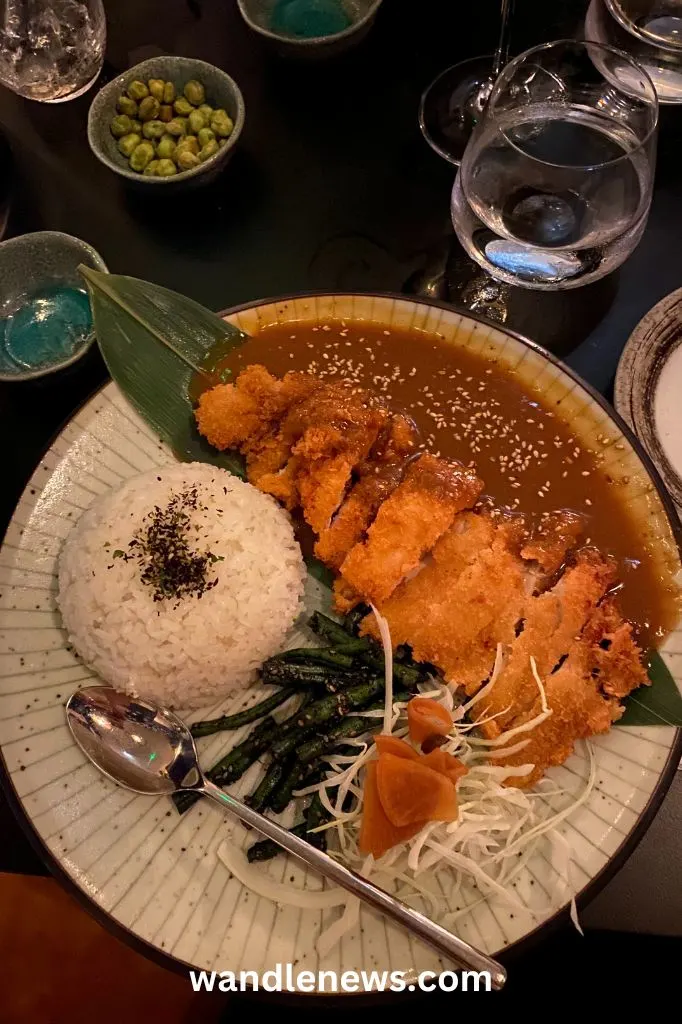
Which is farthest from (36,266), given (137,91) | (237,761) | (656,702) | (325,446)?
(656,702)

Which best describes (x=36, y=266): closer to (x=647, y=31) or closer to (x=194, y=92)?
(x=194, y=92)

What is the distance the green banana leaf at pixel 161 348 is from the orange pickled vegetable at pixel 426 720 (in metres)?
0.57

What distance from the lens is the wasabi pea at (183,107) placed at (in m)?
2.82

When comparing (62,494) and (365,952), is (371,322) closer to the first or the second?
(62,494)

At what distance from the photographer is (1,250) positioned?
258cm

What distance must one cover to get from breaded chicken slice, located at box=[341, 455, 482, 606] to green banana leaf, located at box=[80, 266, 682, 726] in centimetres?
26

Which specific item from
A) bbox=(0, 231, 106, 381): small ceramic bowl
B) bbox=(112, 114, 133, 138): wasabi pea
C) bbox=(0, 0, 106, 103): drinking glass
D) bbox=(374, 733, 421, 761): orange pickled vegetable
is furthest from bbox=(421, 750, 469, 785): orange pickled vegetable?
bbox=(0, 0, 106, 103): drinking glass

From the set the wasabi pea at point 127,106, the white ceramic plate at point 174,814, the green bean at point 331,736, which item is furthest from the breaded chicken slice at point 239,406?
the wasabi pea at point 127,106

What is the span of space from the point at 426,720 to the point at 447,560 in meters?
0.49

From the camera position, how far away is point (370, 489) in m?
2.23

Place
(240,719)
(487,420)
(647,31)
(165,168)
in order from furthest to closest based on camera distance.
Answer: (647,31)
(165,168)
(487,420)
(240,719)

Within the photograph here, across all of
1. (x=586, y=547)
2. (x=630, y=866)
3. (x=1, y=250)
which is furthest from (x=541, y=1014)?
(x=1, y=250)

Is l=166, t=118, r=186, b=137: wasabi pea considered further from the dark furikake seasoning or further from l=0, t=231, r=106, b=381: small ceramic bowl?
the dark furikake seasoning

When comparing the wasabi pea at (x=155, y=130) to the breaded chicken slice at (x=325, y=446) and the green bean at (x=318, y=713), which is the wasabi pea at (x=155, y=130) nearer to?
the breaded chicken slice at (x=325, y=446)
